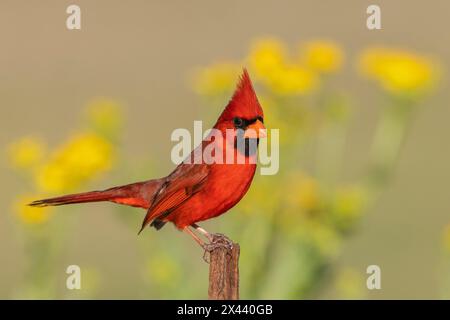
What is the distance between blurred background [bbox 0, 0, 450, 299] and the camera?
15.8 feet

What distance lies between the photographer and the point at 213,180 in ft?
10.7

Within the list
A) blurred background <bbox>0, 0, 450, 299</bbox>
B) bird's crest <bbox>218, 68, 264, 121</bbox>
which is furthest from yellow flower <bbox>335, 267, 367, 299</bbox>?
bird's crest <bbox>218, 68, 264, 121</bbox>

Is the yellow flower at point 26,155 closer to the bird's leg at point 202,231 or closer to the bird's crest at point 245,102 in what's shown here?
the bird's leg at point 202,231

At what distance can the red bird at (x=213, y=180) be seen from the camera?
314 cm

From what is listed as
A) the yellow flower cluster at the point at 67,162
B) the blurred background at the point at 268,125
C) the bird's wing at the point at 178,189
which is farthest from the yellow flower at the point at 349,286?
the bird's wing at the point at 178,189

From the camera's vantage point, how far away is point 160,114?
9.59m

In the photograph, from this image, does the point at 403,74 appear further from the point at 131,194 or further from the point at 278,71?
the point at 131,194

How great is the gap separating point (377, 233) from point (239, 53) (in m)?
2.86

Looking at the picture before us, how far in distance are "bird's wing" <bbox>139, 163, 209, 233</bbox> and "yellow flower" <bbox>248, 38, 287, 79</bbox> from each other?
1.47 meters

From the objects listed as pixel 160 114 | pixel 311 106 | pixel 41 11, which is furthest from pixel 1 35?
pixel 311 106

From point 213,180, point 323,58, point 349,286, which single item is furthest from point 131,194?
point 349,286

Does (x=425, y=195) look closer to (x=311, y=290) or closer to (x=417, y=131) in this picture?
(x=417, y=131)

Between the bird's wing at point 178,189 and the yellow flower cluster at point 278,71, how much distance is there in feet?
4.61

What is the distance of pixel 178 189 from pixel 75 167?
54.0 inches
